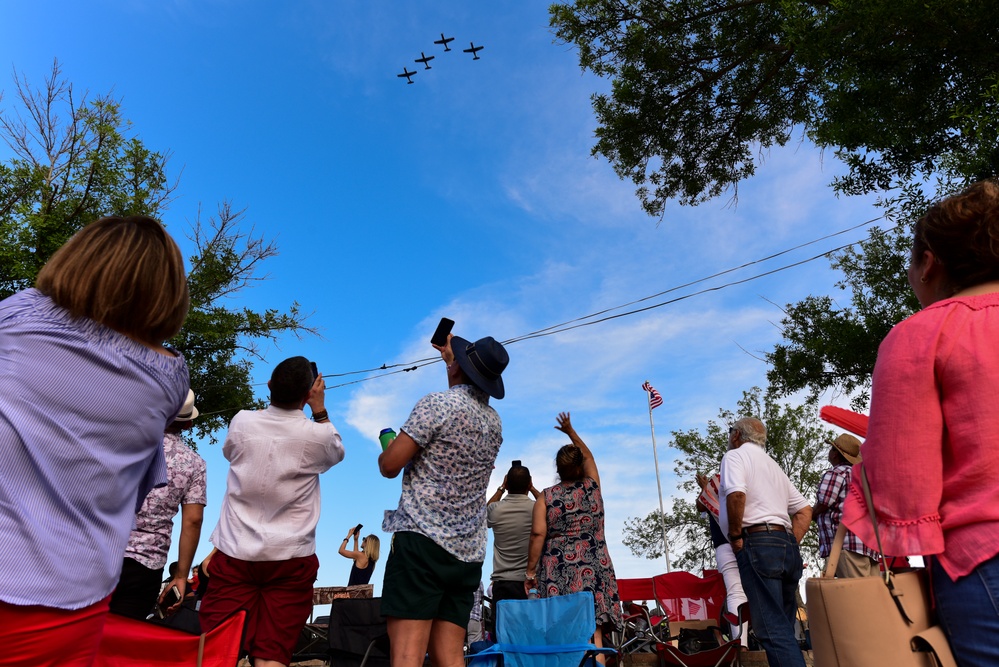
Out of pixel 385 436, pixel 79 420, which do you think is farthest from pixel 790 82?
pixel 79 420

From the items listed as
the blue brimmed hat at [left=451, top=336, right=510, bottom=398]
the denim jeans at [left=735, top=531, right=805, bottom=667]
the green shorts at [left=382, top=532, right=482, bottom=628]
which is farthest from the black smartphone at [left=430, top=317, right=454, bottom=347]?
the denim jeans at [left=735, top=531, right=805, bottom=667]

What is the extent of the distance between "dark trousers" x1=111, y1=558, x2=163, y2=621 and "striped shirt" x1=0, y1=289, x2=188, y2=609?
107 inches

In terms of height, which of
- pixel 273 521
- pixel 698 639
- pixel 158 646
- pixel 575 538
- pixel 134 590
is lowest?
pixel 158 646

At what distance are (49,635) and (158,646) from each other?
992 mm

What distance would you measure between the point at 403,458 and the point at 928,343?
8.45 ft

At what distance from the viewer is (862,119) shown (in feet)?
31.6

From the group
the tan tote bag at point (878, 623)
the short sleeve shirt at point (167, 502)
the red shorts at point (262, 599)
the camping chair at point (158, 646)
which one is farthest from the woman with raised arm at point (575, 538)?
the tan tote bag at point (878, 623)

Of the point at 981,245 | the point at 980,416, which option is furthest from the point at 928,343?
the point at 981,245

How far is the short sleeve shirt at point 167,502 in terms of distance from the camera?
14.5ft

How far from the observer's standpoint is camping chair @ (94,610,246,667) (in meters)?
2.54

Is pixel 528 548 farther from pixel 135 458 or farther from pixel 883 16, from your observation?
pixel 883 16

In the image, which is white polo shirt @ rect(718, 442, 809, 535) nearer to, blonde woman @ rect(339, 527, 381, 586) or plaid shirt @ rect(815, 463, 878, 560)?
plaid shirt @ rect(815, 463, 878, 560)

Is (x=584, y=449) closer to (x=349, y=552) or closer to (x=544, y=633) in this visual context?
(x=544, y=633)

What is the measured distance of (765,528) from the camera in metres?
5.42
